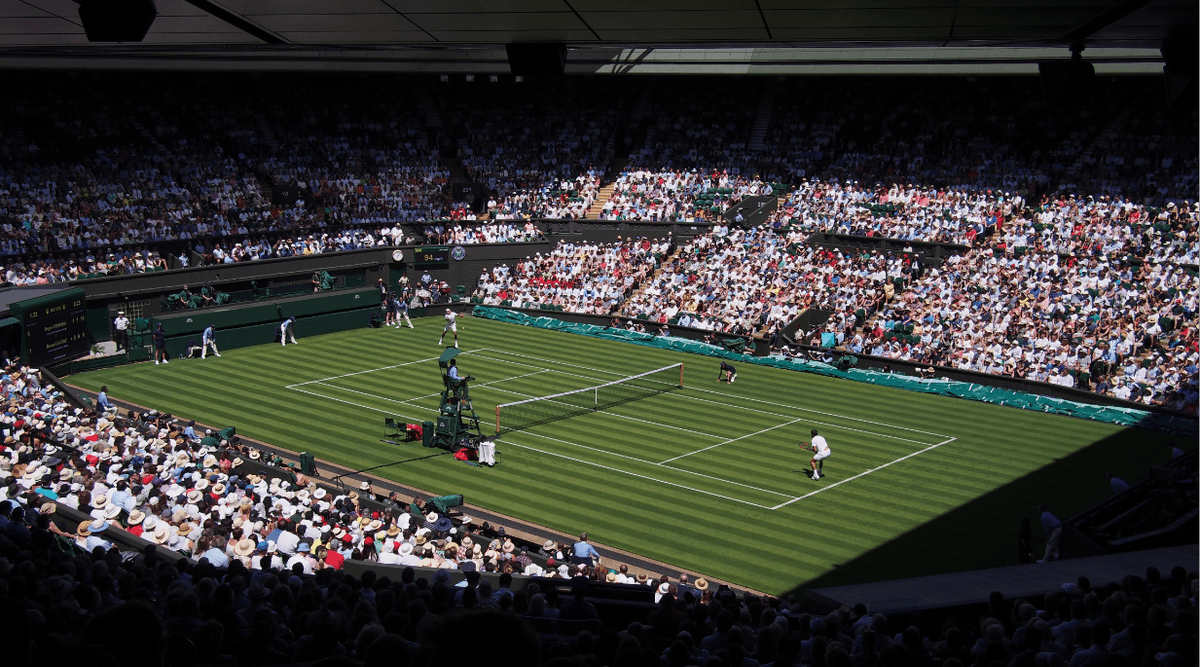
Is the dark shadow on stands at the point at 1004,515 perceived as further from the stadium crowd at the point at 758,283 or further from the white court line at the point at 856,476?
the stadium crowd at the point at 758,283

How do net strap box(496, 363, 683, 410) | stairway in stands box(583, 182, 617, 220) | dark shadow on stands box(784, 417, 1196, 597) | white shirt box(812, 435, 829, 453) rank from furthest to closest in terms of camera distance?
stairway in stands box(583, 182, 617, 220) → net strap box(496, 363, 683, 410) → white shirt box(812, 435, 829, 453) → dark shadow on stands box(784, 417, 1196, 597)

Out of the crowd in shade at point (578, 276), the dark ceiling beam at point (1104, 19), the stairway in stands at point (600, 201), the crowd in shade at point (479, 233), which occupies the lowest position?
the crowd in shade at point (578, 276)

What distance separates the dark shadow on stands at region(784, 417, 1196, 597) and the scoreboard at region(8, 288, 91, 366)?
1047 inches

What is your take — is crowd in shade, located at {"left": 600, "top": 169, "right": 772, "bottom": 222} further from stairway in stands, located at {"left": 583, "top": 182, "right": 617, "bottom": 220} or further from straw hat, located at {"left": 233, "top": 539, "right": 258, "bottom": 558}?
straw hat, located at {"left": 233, "top": 539, "right": 258, "bottom": 558}

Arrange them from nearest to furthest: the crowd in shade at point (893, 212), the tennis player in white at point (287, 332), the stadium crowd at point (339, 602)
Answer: the stadium crowd at point (339, 602) → the tennis player in white at point (287, 332) → the crowd in shade at point (893, 212)

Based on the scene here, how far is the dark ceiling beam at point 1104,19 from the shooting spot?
747 cm

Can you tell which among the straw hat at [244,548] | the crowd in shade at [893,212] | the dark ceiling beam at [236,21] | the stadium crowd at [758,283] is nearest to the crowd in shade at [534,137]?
the stadium crowd at [758,283]

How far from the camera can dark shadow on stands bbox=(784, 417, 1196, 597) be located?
797 inches

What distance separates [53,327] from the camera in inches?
1382

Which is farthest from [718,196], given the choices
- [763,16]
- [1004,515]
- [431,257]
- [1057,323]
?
[763,16]

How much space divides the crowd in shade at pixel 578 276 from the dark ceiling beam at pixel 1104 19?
36.4 metres

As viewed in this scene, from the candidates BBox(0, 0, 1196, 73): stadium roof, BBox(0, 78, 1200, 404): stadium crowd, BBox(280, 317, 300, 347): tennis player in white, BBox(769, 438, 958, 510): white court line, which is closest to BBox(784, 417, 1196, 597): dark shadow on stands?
BBox(769, 438, 958, 510): white court line

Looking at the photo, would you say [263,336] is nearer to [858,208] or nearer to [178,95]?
[178,95]

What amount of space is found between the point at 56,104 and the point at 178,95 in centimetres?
599
